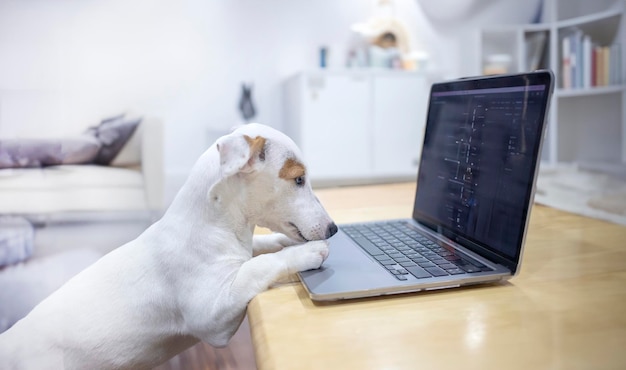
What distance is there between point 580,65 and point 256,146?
2.56m

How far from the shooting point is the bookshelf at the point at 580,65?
2.53 meters

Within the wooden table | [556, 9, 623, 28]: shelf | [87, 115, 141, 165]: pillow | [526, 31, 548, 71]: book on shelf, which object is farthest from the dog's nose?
[526, 31, 548, 71]: book on shelf

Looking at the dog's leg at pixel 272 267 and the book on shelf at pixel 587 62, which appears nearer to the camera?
the dog's leg at pixel 272 267

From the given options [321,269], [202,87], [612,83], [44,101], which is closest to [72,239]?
[44,101]

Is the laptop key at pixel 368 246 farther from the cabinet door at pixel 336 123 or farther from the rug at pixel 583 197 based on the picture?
the cabinet door at pixel 336 123

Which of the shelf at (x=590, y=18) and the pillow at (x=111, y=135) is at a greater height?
the shelf at (x=590, y=18)

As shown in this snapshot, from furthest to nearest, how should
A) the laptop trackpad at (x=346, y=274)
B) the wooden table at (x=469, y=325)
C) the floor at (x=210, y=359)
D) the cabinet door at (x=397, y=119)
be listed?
the cabinet door at (x=397, y=119)
the floor at (x=210, y=359)
the laptop trackpad at (x=346, y=274)
the wooden table at (x=469, y=325)

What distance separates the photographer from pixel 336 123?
2.70 meters

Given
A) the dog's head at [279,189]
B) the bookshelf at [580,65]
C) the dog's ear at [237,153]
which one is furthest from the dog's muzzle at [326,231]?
the bookshelf at [580,65]

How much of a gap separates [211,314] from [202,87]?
1.47 meters

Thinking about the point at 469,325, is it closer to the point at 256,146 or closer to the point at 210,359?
the point at 256,146

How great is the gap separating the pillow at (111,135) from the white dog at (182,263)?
0.34m

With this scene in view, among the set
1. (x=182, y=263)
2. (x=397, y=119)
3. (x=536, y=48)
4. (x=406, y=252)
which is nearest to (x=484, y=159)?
(x=406, y=252)

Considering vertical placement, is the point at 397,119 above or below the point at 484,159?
below
